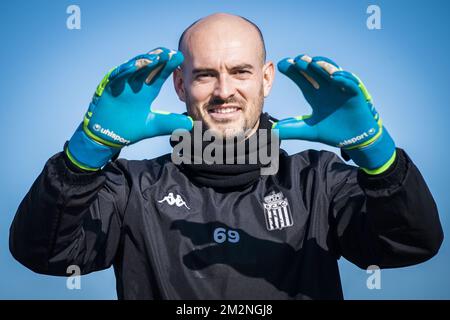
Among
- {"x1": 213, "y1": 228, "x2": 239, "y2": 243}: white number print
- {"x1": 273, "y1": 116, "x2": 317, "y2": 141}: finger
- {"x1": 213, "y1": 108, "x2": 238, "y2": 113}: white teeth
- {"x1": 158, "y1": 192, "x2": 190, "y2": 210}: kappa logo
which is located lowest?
{"x1": 213, "y1": 228, "x2": 239, "y2": 243}: white number print

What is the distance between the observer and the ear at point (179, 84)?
134 inches

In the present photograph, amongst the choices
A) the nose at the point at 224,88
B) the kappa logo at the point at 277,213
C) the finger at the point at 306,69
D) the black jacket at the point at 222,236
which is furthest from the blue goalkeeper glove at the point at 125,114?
the kappa logo at the point at 277,213

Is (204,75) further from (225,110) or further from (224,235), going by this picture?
(224,235)

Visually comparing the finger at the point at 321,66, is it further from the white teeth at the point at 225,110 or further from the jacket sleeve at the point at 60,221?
the jacket sleeve at the point at 60,221

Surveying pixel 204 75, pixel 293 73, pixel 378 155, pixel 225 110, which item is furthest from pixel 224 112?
pixel 378 155

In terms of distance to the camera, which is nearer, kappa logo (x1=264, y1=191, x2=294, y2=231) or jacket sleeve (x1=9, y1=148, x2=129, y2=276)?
jacket sleeve (x1=9, y1=148, x2=129, y2=276)

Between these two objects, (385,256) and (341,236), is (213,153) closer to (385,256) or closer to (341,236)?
(341,236)

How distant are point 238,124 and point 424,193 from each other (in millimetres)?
1023

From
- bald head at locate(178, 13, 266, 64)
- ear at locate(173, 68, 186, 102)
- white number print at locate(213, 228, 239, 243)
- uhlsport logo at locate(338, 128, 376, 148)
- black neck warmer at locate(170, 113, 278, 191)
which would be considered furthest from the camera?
ear at locate(173, 68, 186, 102)

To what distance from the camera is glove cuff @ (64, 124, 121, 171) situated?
250 cm

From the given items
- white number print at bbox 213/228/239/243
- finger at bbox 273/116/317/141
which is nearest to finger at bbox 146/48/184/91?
finger at bbox 273/116/317/141

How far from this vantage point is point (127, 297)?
2.92 m

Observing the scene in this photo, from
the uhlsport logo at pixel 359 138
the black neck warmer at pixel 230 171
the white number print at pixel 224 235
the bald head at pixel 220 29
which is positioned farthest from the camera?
the bald head at pixel 220 29

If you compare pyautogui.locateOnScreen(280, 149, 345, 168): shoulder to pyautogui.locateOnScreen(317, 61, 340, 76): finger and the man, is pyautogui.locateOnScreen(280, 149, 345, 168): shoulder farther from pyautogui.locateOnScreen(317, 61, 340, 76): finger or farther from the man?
pyautogui.locateOnScreen(317, 61, 340, 76): finger
